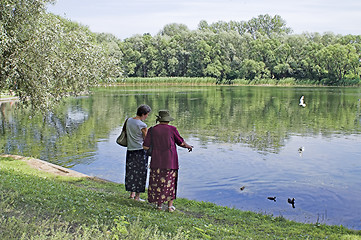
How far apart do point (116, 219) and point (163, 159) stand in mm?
1854

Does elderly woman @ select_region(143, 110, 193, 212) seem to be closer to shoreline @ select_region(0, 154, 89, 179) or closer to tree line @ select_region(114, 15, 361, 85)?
shoreline @ select_region(0, 154, 89, 179)

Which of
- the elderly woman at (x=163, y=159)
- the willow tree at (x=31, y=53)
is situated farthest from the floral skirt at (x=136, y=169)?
the willow tree at (x=31, y=53)

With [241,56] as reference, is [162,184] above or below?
below

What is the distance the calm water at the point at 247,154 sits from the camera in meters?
12.2

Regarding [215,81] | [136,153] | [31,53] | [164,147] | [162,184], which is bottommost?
[215,81]

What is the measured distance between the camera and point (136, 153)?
850cm

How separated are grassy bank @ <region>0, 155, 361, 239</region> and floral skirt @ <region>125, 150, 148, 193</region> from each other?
344 mm

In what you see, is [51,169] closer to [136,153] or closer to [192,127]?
[136,153]

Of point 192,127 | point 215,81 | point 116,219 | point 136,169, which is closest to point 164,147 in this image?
point 136,169

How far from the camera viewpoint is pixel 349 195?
12680 mm

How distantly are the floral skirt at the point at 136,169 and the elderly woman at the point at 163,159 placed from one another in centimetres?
57

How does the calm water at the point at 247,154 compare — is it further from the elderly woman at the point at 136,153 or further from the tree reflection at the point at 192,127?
the elderly woman at the point at 136,153

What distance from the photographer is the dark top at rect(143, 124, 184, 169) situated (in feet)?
25.8

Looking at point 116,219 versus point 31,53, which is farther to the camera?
point 31,53
